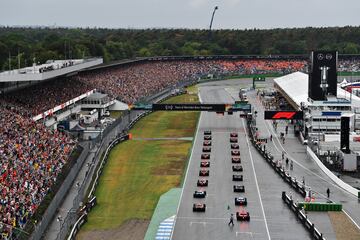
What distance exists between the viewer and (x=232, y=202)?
51344 millimetres

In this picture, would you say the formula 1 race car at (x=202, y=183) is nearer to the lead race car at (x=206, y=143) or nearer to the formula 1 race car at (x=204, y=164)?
the formula 1 race car at (x=204, y=164)

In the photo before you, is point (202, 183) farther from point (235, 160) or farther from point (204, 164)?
point (235, 160)

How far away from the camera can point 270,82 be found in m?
170

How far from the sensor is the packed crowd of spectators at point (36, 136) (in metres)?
42.7

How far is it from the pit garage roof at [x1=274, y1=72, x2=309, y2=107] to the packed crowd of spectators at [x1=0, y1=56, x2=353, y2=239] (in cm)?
2639

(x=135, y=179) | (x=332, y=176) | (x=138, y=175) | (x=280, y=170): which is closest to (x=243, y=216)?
(x=135, y=179)

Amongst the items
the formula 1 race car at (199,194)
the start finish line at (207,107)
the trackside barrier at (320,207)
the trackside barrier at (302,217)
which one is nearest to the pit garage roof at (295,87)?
the start finish line at (207,107)

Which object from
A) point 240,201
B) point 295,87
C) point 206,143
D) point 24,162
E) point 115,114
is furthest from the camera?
point 295,87

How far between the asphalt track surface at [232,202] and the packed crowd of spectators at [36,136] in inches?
410

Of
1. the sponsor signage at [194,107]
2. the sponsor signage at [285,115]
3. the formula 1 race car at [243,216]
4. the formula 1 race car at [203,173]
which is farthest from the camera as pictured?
the sponsor signage at [194,107]

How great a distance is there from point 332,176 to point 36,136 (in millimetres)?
27124

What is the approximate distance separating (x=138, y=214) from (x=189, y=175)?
530 inches

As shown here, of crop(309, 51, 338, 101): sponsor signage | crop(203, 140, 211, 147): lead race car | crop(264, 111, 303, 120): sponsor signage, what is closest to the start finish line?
crop(264, 111, 303, 120): sponsor signage

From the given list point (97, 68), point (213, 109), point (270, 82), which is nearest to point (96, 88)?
point (97, 68)
